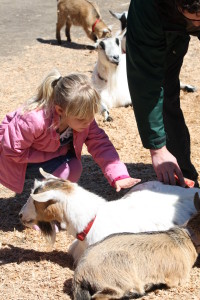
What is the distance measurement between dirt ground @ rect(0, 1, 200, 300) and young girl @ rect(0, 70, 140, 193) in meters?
0.48

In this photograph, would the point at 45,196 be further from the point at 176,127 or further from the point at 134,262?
the point at 176,127

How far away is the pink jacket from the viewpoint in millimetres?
4309

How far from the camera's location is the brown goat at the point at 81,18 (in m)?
10.6

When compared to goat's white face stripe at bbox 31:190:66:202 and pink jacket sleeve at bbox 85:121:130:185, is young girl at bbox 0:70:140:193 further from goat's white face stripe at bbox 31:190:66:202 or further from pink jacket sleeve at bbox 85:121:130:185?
goat's white face stripe at bbox 31:190:66:202

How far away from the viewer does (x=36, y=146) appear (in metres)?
4.48

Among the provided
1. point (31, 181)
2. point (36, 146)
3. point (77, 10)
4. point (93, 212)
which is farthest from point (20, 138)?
point (77, 10)

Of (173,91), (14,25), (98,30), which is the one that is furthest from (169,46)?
(14,25)

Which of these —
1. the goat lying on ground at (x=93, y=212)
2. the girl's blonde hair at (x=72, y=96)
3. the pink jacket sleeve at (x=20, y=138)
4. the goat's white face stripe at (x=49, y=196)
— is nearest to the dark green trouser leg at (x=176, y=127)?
the girl's blonde hair at (x=72, y=96)

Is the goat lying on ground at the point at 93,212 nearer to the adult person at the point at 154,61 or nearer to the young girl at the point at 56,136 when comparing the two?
the adult person at the point at 154,61

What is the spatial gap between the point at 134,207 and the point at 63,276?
648 millimetres

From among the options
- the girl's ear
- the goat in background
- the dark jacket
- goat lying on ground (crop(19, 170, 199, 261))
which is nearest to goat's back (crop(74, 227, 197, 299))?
goat lying on ground (crop(19, 170, 199, 261))

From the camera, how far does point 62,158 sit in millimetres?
4645

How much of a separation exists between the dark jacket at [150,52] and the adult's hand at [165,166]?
0.06m

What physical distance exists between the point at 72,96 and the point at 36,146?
577 mm
